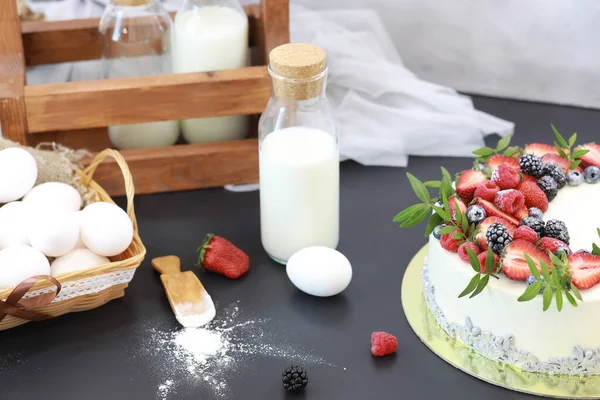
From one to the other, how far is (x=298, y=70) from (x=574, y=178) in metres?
0.39

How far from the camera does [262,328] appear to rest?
3.85 feet

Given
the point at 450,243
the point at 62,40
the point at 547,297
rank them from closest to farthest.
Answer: the point at 547,297, the point at 450,243, the point at 62,40

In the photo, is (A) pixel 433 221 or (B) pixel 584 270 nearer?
(B) pixel 584 270

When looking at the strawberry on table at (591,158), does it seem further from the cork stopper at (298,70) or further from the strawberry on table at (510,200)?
the cork stopper at (298,70)

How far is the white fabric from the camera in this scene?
3.64ft

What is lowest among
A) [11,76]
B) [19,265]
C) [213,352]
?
[213,352]

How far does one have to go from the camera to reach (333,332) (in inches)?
45.8

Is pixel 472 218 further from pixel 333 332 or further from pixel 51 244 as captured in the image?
pixel 51 244

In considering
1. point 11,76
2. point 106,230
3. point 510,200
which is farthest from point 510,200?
point 11,76

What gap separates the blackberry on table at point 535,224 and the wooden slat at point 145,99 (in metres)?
0.47

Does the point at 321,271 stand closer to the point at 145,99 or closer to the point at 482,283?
the point at 482,283

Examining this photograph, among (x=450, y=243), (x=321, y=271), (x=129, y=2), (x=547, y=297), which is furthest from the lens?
(x=129, y=2)

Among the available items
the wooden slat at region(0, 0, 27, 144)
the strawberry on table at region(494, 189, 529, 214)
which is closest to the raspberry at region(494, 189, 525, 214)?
the strawberry on table at region(494, 189, 529, 214)

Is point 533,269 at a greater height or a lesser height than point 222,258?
greater
